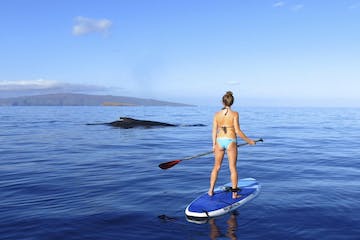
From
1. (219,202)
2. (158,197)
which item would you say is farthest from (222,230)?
(158,197)

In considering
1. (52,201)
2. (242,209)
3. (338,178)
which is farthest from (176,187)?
(338,178)

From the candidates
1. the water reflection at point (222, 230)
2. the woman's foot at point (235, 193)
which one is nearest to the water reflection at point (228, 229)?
the water reflection at point (222, 230)

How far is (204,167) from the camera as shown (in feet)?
51.6

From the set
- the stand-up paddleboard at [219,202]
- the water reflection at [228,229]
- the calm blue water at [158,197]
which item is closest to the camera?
the water reflection at [228,229]

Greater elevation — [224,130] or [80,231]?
[224,130]

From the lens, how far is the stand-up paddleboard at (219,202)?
836 cm

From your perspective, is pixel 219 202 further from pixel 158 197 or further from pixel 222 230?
pixel 158 197

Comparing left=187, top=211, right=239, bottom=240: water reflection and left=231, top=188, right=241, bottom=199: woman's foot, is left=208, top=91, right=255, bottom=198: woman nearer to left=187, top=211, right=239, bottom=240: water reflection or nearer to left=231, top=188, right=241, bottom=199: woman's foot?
left=231, top=188, right=241, bottom=199: woman's foot

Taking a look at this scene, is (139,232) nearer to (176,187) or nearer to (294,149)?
(176,187)

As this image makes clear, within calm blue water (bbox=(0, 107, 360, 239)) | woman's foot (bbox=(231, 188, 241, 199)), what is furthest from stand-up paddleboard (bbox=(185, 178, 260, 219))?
calm blue water (bbox=(0, 107, 360, 239))

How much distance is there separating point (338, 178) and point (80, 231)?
1012 centimetres

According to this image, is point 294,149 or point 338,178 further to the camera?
point 294,149

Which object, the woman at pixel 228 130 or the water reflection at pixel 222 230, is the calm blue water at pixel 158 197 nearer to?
the water reflection at pixel 222 230

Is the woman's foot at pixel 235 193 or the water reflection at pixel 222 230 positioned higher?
the woman's foot at pixel 235 193
